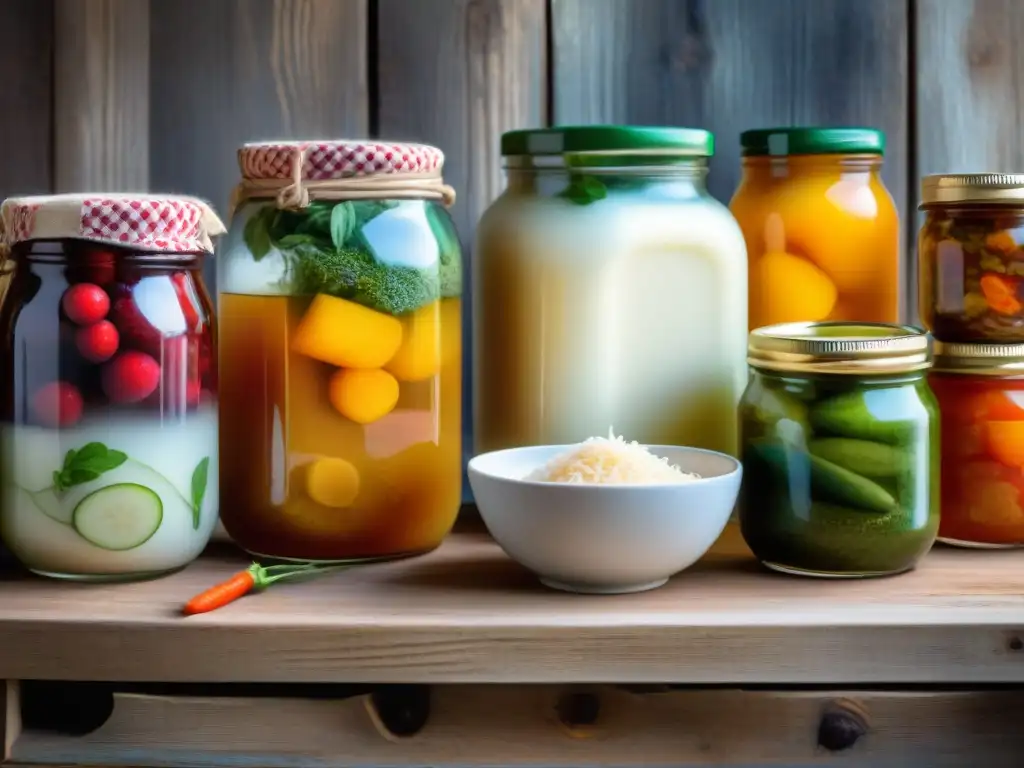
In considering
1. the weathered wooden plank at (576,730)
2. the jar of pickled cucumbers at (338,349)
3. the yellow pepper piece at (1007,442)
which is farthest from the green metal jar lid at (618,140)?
the weathered wooden plank at (576,730)

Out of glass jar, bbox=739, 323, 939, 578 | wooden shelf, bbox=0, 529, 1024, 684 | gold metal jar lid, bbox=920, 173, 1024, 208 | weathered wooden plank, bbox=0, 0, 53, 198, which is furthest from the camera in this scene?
weathered wooden plank, bbox=0, 0, 53, 198

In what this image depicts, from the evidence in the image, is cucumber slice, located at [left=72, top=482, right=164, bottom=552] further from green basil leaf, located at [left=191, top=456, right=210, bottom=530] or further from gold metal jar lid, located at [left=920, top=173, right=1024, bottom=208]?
gold metal jar lid, located at [left=920, top=173, right=1024, bottom=208]

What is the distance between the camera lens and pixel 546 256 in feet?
3.23

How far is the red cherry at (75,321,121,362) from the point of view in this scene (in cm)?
84

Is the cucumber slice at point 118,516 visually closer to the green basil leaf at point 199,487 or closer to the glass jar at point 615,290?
the green basil leaf at point 199,487

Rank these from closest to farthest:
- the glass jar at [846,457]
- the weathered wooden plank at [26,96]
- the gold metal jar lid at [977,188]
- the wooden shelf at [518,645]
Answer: the wooden shelf at [518,645], the glass jar at [846,457], the gold metal jar lid at [977,188], the weathered wooden plank at [26,96]

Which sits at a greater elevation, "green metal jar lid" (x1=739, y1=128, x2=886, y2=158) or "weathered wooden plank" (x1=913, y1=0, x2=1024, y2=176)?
"weathered wooden plank" (x1=913, y1=0, x2=1024, y2=176)

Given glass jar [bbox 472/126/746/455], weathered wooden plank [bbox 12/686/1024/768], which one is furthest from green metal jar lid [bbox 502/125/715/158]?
weathered wooden plank [bbox 12/686/1024/768]

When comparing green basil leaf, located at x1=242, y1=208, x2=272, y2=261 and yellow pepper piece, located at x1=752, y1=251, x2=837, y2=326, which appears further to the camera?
yellow pepper piece, located at x1=752, y1=251, x2=837, y2=326

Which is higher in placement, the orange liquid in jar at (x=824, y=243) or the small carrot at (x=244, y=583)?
the orange liquid in jar at (x=824, y=243)

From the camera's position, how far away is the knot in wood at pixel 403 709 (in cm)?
79

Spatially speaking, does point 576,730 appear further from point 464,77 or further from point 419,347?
point 464,77

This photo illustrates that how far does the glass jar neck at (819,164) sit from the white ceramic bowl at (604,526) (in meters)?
0.33

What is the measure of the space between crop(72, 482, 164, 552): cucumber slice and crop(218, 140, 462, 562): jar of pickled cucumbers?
99mm
